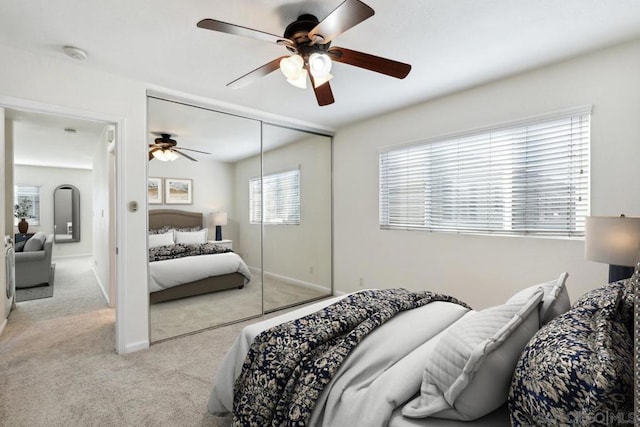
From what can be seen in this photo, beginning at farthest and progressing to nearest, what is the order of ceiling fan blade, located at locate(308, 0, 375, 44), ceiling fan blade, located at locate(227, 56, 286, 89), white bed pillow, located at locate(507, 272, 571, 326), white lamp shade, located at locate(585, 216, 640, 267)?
ceiling fan blade, located at locate(227, 56, 286, 89), white lamp shade, located at locate(585, 216, 640, 267), ceiling fan blade, located at locate(308, 0, 375, 44), white bed pillow, located at locate(507, 272, 571, 326)

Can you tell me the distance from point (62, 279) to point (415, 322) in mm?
6605

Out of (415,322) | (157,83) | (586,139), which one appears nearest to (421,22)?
(586,139)

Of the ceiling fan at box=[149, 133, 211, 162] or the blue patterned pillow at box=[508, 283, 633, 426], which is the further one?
the ceiling fan at box=[149, 133, 211, 162]

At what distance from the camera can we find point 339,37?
2.22m

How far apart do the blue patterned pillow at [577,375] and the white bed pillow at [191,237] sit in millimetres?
3073

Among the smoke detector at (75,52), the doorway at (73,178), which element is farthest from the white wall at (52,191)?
the smoke detector at (75,52)

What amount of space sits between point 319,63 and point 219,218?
2.22 meters

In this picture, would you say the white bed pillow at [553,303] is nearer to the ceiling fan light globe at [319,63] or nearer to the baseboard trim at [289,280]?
the ceiling fan light globe at [319,63]

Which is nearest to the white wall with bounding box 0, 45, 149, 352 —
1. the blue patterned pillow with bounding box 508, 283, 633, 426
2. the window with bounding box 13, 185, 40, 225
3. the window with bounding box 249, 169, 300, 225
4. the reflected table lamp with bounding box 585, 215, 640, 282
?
the window with bounding box 249, 169, 300, 225

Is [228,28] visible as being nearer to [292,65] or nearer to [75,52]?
[292,65]

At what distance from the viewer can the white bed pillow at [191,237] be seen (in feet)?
10.6

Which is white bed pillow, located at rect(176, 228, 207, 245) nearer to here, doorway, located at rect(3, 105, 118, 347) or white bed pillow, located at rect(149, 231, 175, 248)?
white bed pillow, located at rect(149, 231, 175, 248)

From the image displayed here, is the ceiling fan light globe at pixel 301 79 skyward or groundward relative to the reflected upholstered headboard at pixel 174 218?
skyward

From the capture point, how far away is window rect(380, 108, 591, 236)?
2533 millimetres
